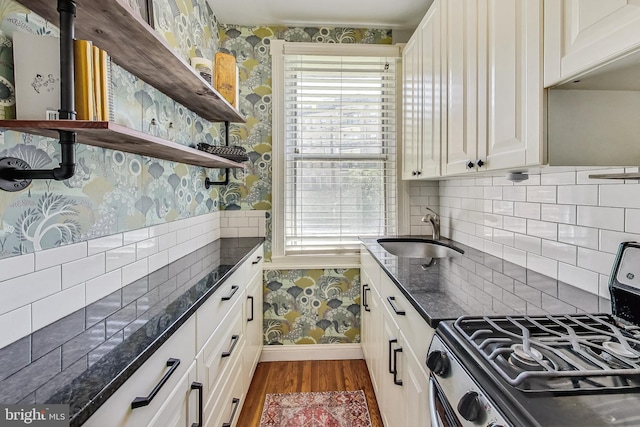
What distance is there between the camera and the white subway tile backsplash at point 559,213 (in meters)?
1.22

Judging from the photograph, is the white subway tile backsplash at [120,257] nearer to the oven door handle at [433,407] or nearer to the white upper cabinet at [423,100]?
the oven door handle at [433,407]

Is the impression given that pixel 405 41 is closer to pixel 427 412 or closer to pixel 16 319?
pixel 427 412

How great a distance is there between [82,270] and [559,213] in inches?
72.0

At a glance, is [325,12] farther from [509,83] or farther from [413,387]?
[413,387]

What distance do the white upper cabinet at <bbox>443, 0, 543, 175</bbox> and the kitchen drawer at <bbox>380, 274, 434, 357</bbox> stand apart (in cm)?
63

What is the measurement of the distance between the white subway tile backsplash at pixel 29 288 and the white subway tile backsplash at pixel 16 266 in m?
0.01

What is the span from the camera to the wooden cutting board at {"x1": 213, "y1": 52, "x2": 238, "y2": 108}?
1902 mm

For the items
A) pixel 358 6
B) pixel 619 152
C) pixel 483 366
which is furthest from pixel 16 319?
pixel 358 6

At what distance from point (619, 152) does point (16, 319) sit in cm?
176

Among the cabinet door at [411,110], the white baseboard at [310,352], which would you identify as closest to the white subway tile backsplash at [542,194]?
the cabinet door at [411,110]

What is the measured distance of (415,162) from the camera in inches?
83.3

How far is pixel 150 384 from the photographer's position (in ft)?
2.48

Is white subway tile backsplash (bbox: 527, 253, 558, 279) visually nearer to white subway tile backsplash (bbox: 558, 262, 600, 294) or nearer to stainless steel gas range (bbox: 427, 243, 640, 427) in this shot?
white subway tile backsplash (bbox: 558, 262, 600, 294)

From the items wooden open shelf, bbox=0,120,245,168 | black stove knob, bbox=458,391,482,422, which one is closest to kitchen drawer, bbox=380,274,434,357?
black stove knob, bbox=458,391,482,422
